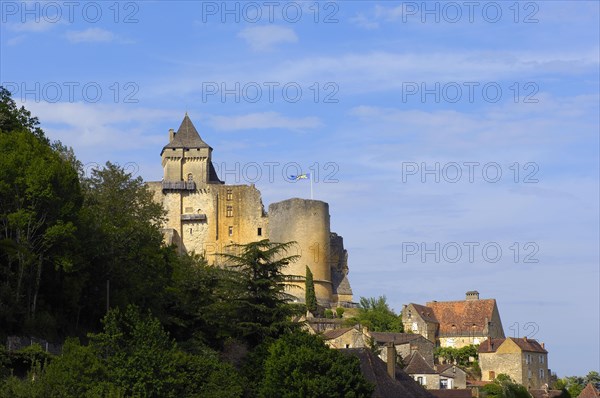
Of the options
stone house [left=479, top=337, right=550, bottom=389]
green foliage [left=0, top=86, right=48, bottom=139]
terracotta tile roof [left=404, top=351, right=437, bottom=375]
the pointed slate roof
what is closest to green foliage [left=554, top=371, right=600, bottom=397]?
stone house [left=479, top=337, right=550, bottom=389]

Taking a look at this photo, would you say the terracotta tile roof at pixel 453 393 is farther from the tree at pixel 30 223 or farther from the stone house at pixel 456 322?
the tree at pixel 30 223

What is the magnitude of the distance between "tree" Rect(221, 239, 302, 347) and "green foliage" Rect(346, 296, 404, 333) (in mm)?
38927

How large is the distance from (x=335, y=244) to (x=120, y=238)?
5800cm

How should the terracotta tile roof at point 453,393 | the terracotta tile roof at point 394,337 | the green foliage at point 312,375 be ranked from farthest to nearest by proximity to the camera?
the terracotta tile roof at point 394,337, the terracotta tile roof at point 453,393, the green foliage at point 312,375

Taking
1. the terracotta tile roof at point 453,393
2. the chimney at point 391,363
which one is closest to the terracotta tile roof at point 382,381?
the chimney at point 391,363

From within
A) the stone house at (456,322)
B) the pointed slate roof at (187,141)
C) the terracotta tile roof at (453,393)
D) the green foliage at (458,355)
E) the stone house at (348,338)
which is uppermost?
the pointed slate roof at (187,141)

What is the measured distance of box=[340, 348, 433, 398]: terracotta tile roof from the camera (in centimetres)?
5175

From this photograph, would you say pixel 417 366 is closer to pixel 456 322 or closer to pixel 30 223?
pixel 456 322

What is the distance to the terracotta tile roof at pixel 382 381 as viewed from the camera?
51750mm

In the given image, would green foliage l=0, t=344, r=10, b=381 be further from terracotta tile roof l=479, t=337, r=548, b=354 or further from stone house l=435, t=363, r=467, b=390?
terracotta tile roof l=479, t=337, r=548, b=354

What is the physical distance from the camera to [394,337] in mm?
88562

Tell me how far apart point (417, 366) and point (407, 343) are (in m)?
→ 10.1

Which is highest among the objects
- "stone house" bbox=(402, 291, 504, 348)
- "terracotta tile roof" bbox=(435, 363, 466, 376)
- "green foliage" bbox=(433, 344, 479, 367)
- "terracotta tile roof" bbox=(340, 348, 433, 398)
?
"stone house" bbox=(402, 291, 504, 348)

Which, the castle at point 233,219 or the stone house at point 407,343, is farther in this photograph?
the castle at point 233,219
